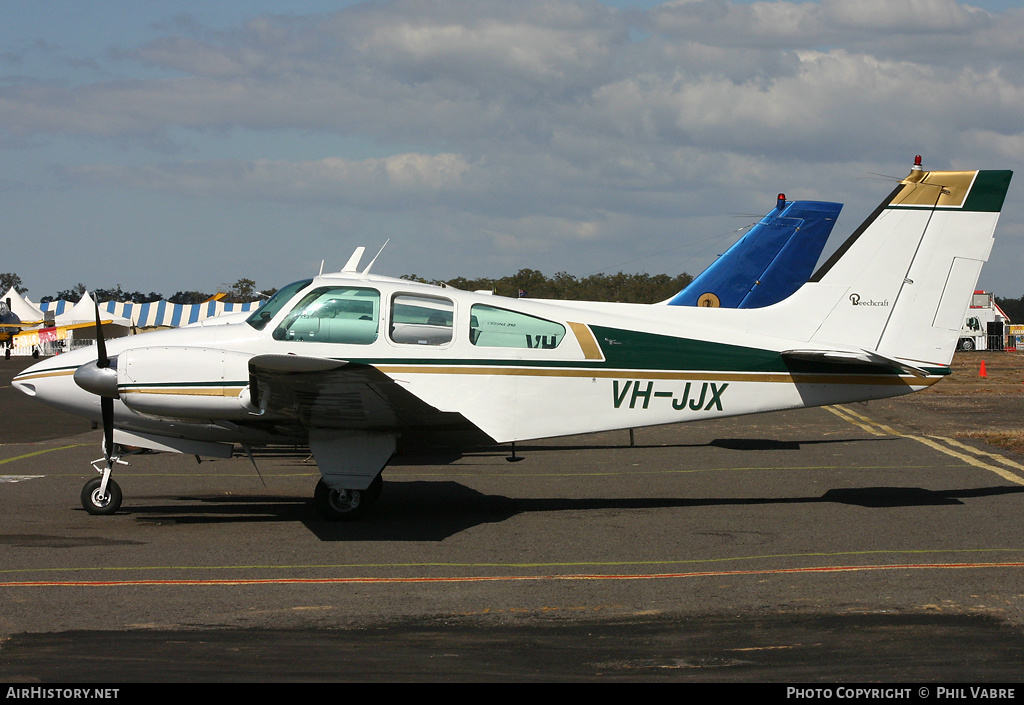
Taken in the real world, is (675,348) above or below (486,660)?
above

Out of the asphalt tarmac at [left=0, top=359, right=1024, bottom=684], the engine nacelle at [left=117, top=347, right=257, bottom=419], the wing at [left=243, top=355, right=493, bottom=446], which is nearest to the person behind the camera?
the asphalt tarmac at [left=0, top=359, right=1024, bottom=684]

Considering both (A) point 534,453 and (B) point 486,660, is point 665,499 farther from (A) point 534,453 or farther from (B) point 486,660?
(B) point 486,660

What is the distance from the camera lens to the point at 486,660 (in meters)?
4.78

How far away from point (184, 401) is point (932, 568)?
635cm

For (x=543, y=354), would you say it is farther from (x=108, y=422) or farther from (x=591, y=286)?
(x=591, y=286)

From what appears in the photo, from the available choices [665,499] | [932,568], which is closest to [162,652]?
[932,568]

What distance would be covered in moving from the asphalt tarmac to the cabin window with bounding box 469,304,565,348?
1.77m

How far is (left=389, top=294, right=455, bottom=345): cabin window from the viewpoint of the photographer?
859 centimetres

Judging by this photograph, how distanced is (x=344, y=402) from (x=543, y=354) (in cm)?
207

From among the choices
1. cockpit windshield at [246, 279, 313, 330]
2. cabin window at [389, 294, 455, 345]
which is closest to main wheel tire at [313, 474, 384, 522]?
cabin window at [389, 294, 455, 345]

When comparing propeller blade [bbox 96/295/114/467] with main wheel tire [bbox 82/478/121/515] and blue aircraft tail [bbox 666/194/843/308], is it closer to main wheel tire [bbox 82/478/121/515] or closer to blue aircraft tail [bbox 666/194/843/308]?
main wheel tire [bbox 82/478/121/515]

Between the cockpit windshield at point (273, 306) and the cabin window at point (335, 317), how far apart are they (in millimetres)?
146

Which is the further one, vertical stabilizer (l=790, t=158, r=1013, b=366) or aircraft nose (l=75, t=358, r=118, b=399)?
vertical stabilizer (l=790, t=158, r=1013, b=366)

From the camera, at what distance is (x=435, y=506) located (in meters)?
9.53
